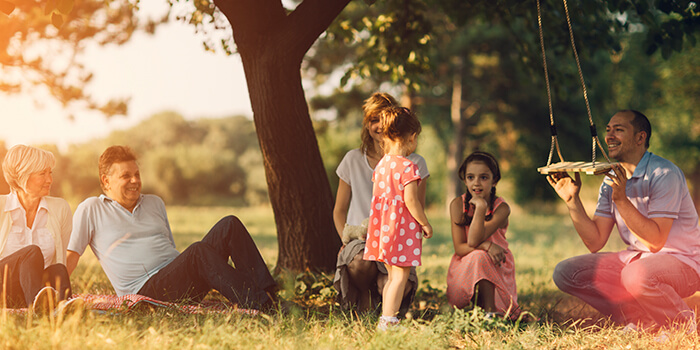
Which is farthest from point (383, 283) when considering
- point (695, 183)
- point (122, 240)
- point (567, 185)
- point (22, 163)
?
point (695, 183)

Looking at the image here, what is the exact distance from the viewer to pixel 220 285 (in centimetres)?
396

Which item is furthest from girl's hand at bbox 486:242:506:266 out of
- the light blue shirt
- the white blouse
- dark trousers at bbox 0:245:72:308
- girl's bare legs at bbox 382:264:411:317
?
the white blouse

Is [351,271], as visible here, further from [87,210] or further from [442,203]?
[442,203]

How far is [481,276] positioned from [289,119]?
221 cm

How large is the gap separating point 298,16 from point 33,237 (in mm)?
2736

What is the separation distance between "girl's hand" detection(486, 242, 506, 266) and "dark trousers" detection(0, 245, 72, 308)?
288 centimetres

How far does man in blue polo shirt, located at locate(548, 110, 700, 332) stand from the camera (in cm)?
403

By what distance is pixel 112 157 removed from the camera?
13.3 ft

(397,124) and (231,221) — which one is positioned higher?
(397,124)

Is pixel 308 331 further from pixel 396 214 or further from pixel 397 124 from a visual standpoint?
pixel 397 124

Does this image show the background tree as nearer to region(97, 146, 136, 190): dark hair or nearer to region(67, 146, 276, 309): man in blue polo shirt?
region(67, 146, 276, 309): man in blue polo shirt

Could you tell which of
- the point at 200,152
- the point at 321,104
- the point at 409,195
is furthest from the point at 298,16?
the point at 200,152

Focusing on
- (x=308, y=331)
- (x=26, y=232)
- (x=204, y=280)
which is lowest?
(x=308, y=331)

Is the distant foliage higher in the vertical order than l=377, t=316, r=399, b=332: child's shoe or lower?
higher
